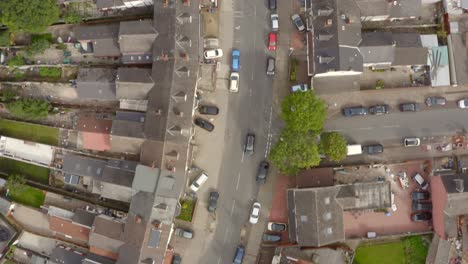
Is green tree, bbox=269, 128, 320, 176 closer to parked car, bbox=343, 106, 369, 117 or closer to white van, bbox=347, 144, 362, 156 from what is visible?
white van, bbox=347, 144, 362, 156

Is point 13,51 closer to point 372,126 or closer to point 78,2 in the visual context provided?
point 78,2

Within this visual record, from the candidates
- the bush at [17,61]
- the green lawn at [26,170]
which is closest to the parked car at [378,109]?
the green lawn at [26,170]

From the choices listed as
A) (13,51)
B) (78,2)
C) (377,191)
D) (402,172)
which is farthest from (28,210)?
(402,172)

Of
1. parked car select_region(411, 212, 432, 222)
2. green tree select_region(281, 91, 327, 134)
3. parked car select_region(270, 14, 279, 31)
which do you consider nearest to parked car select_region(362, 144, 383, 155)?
green tree select_region(281, 91, 327, 134)

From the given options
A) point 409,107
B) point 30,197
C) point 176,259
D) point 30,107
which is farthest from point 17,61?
point 409,107

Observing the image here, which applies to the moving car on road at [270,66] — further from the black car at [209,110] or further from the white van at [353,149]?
the white van at [353,149]

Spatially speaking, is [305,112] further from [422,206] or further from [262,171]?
[422,206]
